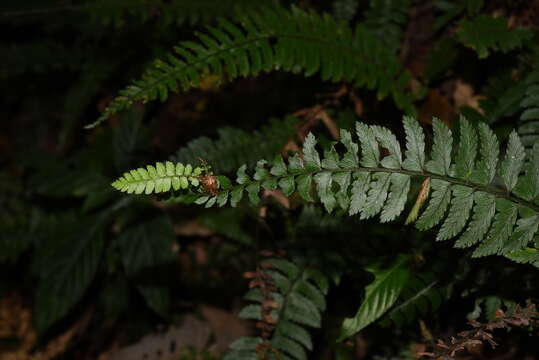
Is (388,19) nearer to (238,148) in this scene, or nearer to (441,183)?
(238,148)

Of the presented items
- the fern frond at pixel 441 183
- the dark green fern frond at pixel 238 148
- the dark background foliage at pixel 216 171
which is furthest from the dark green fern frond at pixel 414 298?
the dark green fern frond at pixel 238 148

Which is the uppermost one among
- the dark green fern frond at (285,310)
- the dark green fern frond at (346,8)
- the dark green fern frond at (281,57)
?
the dark green fern frond at (346,8)

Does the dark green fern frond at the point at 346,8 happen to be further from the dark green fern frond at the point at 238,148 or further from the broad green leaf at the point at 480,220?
the broad green leaf at the point at 480,220

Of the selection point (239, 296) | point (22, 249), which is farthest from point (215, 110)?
point (22, 249)

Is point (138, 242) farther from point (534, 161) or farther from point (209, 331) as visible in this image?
point (534, 161)

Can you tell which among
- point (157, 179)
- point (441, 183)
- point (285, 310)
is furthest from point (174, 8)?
point (441, 183)

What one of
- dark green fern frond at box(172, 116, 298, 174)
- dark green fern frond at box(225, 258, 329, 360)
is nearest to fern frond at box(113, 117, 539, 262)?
dark green fern frond at box(225, 258, 329, 360)
